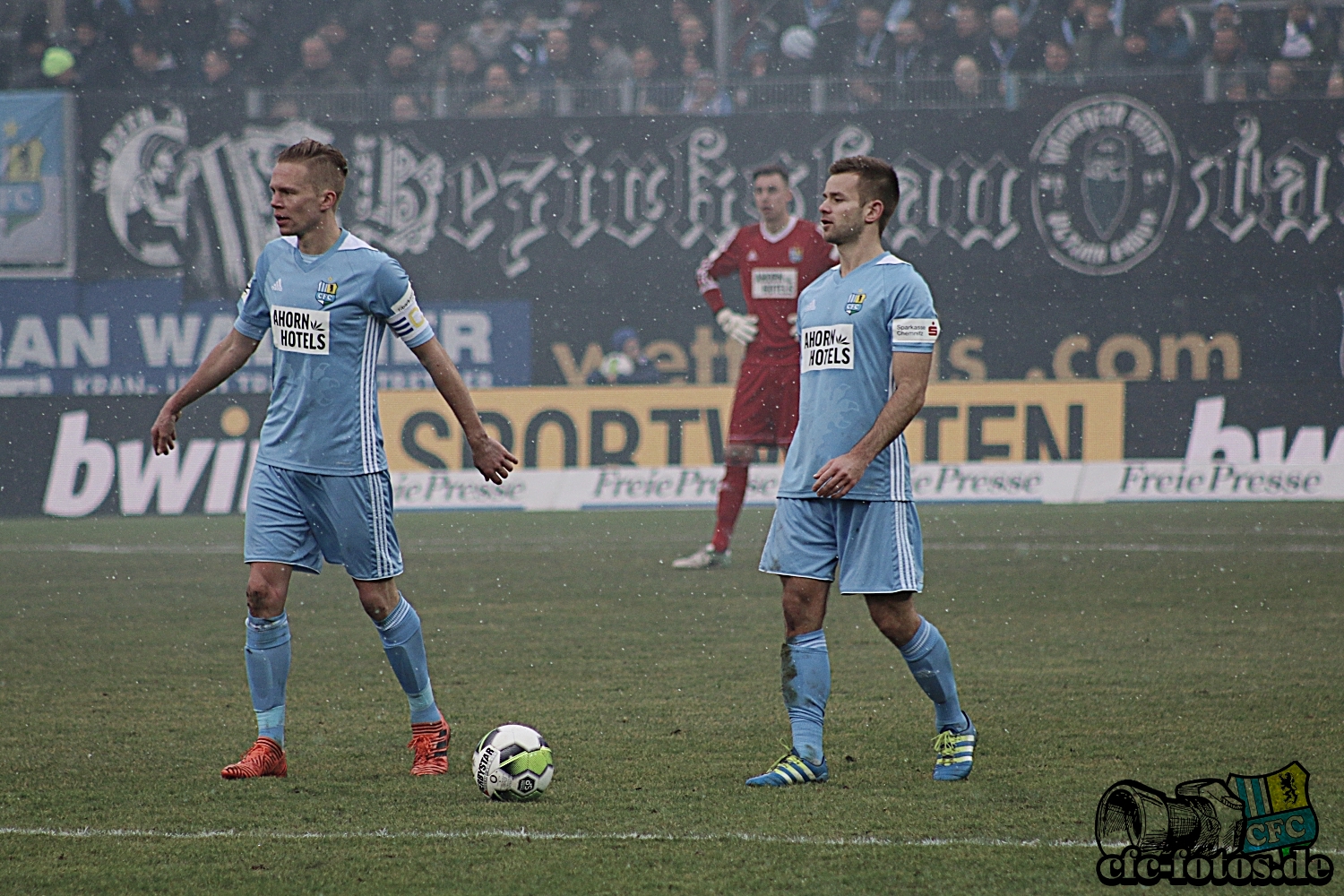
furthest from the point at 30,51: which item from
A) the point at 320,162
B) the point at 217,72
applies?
the point at 320,162

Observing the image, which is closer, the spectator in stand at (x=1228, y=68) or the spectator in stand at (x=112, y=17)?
the spectator in stand at (x=1228, y=68)

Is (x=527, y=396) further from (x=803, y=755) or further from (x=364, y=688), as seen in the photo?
(x=803, y=755)

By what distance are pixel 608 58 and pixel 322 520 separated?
15548mm

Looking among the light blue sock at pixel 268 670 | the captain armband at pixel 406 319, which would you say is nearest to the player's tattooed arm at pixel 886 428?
the captain armband at pixel 406 319

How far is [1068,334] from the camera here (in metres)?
16.4

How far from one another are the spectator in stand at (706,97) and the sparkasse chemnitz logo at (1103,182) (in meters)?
3.61

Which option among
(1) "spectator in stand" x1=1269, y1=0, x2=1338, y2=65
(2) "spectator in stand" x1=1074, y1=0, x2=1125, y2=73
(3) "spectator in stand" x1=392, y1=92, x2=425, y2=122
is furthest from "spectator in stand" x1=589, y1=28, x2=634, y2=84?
(1) "spectator in stand" x1=1269, y1=0, x2=1338, y2=65

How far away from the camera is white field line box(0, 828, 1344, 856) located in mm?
3336

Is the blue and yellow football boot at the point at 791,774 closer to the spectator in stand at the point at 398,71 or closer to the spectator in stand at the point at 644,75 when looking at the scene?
the spectator in stand at the point at 644,75

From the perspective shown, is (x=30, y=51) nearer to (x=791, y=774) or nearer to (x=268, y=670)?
(x=268, y=670)

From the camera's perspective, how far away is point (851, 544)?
4.02 metres

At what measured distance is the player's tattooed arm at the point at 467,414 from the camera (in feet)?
13.6

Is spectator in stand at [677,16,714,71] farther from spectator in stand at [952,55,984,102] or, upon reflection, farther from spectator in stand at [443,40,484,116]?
spectator in stand at [952,55,984,102]

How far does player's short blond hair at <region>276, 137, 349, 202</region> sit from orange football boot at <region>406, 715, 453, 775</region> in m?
1.49
